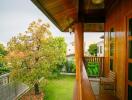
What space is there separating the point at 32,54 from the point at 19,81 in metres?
1.73

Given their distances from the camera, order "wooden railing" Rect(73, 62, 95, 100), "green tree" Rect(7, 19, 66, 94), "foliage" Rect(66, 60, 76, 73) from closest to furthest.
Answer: "wooden railing" Rect(73, 62, 95, 100) < "green tree" Rect(7, 19, 66, 94) < "foliage" Rect(66, 60, 76, 73)

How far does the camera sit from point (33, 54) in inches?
417

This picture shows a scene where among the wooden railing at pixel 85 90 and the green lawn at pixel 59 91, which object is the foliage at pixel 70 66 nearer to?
the green lawn at pixel 59 91

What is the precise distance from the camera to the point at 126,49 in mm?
4223

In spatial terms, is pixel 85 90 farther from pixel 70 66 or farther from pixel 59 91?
pixel 70 66

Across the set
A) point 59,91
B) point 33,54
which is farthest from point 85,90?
point 59,91

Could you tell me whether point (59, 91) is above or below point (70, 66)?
below

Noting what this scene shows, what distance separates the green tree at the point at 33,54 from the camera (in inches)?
392

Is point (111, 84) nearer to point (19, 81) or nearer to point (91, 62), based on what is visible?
point (91, 62)

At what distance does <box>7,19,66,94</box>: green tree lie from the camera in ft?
32.7

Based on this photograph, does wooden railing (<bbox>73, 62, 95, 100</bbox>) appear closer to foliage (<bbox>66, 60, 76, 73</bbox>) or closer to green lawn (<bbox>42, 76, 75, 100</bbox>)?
green lawn (<bbox>42, 76, 75, 100</bbox>)

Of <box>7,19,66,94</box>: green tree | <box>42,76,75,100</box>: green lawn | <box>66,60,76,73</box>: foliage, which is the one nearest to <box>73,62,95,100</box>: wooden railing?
<box>42,76,75,100</box>: green lawn

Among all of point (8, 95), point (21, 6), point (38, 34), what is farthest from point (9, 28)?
point (8, 95)

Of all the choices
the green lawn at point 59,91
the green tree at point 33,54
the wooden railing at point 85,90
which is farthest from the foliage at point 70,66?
the wooden railing at point 85,90
